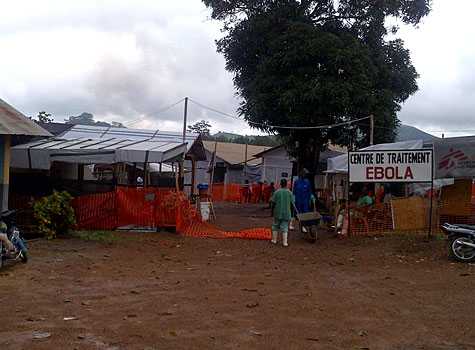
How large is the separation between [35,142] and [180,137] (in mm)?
5272

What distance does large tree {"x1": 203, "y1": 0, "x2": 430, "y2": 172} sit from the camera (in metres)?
25.5

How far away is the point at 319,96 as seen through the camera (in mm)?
25250

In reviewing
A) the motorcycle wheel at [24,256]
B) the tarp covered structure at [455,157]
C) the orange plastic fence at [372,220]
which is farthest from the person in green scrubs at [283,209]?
the motorcycle wheel at [24,256]

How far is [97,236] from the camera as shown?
14.2 meters

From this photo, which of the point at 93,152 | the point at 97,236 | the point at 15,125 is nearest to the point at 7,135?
the point at 15,125

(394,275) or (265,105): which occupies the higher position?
(265,105)

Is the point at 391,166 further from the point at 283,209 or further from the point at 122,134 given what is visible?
the point at 122,134

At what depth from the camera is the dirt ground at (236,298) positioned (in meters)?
5.90

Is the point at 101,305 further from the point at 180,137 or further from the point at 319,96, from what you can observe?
the point at 319,96

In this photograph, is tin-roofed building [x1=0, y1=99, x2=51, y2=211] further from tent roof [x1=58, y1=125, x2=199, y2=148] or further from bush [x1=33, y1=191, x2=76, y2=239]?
tent roof [x1=58, y1=125, x2=199, y2=148]

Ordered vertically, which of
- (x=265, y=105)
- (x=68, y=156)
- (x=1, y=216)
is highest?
(x=265, y=105)

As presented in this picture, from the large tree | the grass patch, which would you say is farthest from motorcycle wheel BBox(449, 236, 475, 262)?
the large tree

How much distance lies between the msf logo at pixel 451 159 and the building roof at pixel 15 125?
930cm

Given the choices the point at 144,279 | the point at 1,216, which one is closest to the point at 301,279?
the point at 144,279
